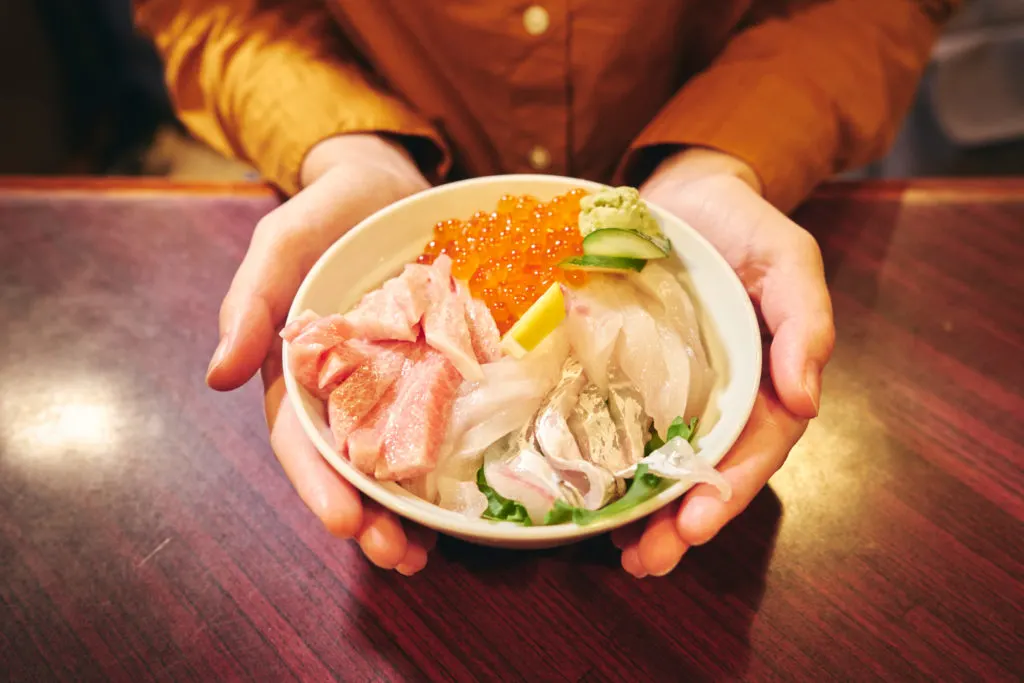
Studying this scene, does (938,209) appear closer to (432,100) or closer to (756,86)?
(756,86)

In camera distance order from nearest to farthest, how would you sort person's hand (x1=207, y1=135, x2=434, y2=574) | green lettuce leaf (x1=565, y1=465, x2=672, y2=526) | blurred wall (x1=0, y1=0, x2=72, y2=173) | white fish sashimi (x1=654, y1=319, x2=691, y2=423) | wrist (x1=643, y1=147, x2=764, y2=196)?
1. green lettuce leaf (x1=565, y1=465, x2=672, y2=526)
2. person's hand (x1=207, y1=135, x2=434, y2=574)
3. white fish sashimi (x1=654, y1=319, x2=691, y2=423)
4. wrist (x1=643, y1=147, x2=764, y2=196)
5. blurred wall (x1=0, y1=0, x2=72, y2=173)

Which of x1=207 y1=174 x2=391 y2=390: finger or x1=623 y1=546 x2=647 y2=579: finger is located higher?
x1=207 y1=174 x2=391 y2=390: finger

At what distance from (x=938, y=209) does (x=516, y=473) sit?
57.9 inches

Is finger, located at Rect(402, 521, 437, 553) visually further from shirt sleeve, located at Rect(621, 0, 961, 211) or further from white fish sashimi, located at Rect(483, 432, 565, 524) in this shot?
shirt sleeve, located at Rect(621, 0, 961, 211)

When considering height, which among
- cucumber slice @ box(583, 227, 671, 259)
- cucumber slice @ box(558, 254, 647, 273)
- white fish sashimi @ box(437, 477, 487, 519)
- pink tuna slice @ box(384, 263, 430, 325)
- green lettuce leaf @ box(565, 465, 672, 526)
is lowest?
white fish sashimi @ box(437, 477, 487, 519)

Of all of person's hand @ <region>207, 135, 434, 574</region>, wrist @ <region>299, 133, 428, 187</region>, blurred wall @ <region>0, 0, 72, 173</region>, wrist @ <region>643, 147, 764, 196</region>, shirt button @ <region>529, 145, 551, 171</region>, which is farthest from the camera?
blurred wall @ <region>0, 0, 72, 173</region>

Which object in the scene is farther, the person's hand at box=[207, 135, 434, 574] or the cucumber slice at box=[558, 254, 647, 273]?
the cucumber slice at box=[558, 254, 647, 273]

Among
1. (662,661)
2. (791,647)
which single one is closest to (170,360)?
(662,661)

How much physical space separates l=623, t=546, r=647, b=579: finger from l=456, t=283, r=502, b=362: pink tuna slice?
0.42 meters

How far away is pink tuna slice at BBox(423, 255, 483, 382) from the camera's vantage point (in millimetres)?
1261

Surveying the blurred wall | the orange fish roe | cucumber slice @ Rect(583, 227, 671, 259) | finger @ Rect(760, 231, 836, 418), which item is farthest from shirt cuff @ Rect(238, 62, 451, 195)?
the blurred wall

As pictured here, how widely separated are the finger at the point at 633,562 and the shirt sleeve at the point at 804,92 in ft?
3.10

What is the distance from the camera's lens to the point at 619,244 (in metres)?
1.31

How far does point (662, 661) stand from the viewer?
1.18 m
